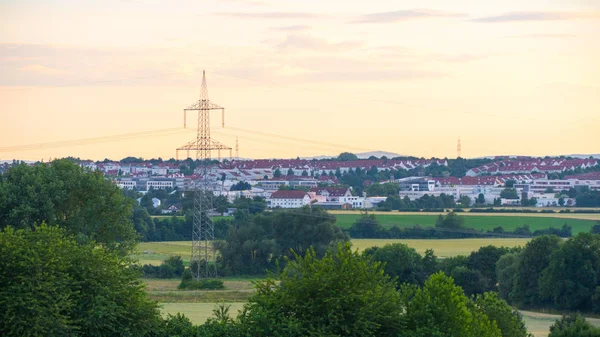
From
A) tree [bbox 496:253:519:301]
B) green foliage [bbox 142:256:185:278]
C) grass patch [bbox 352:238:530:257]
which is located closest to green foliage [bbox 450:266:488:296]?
tree [bbox 496:253:519:301]

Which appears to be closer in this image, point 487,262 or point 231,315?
point 231,315

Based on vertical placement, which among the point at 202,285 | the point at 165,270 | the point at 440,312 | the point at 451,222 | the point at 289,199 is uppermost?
the point at 289,199

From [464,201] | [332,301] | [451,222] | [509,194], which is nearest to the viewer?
[332,301]

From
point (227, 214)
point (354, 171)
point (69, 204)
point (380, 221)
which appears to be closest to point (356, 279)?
point (69, 204)

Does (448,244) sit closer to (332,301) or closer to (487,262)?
(487,262)

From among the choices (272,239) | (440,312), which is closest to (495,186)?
(272,239)

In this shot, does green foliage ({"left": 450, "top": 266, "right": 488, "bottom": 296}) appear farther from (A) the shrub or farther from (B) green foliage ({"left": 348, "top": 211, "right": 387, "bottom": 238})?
(B) green foliage ({"left": 348, "top": 211, "right": 387, "bottom": 238})

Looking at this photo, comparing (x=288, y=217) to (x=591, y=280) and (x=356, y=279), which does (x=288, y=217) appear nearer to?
(x=591, y=280)
